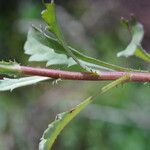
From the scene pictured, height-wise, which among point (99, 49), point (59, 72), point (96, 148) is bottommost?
point (96, 148)

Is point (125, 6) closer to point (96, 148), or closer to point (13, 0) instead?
point (13, 0)

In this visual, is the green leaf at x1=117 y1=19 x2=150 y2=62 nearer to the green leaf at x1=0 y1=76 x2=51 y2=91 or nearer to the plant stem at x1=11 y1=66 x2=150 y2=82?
the plant stem at x1=11 y1=66 x2=150 y2=82

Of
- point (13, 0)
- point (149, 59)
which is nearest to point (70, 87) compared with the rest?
point (13, 0)

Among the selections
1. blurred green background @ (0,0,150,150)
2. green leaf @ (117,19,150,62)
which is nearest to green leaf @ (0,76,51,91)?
green leaf @ (117,19,150,62)

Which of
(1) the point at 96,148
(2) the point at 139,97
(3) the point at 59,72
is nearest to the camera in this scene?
(3) the point at 59,72

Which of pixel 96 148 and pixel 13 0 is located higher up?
pixel 13 0

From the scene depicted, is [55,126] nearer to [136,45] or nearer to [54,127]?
[54,127]

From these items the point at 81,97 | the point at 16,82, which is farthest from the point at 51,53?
the point at 81,97

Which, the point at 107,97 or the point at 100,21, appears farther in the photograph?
the point at 100,21
